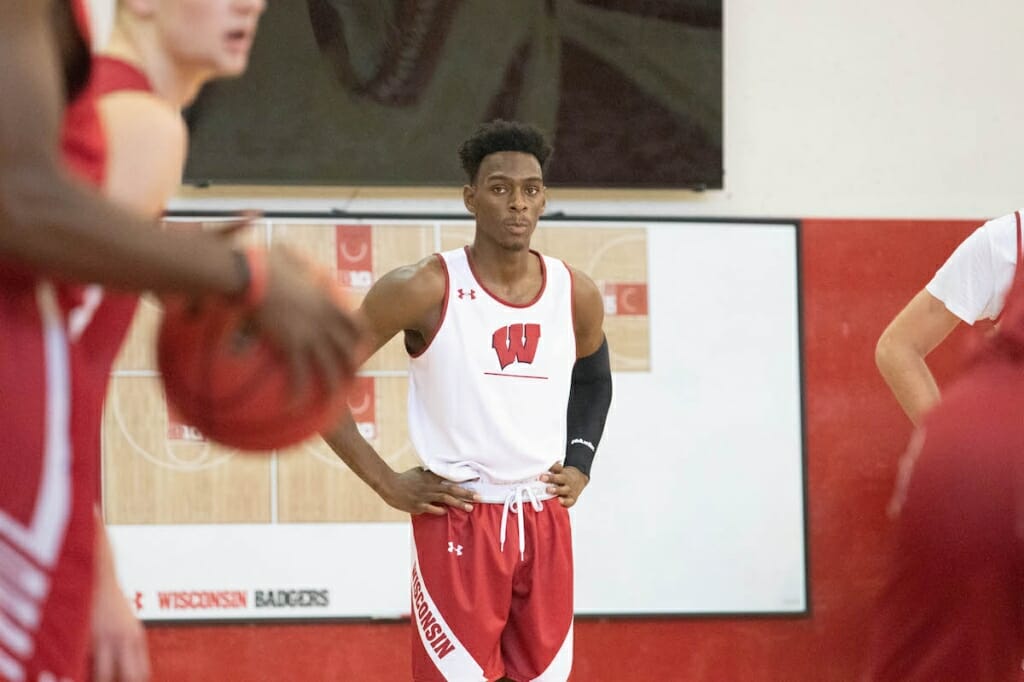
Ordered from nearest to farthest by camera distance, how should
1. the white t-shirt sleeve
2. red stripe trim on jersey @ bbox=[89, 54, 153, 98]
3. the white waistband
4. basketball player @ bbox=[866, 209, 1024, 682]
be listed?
red stripe trim on jersey @ bbox=[89, 54, 153, 98], basketball player @ bbox=[866, 209, 1024, 682], the white t-shirt sleeve, the white waistband

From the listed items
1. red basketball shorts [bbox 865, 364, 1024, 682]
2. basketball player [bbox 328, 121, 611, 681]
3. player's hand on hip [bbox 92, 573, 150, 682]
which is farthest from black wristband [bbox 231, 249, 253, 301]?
basketball player [bbox 328, 121, 611, 681]

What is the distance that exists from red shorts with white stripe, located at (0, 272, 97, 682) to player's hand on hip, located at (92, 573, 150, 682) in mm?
378

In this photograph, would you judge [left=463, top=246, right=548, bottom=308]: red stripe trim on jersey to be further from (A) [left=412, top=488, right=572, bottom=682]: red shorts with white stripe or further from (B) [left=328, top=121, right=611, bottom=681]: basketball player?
(A) [left=412, top=488, right=572, bottom=682]: red shorts with white stripe

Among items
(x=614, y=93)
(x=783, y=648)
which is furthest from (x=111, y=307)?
(x=783, y=648)

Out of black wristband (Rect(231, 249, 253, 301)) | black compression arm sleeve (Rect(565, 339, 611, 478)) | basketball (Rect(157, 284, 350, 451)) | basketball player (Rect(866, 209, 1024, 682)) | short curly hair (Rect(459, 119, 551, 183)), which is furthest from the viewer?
black compression arm sleeve (Rect(565, 339, 611, 478))

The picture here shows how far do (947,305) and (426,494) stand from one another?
165 cm

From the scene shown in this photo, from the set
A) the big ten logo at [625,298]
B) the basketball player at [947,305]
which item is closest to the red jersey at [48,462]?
the basketball player at [947,305]

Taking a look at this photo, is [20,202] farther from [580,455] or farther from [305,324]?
[580,455]

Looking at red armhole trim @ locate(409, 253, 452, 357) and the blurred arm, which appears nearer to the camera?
the blurred arm

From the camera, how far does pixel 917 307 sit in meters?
3.82

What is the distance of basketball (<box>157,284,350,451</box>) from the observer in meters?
1.53

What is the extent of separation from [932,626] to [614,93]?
421cm

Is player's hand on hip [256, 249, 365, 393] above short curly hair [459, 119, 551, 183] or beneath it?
beneath

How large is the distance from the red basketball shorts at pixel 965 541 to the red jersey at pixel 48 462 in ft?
4.12
